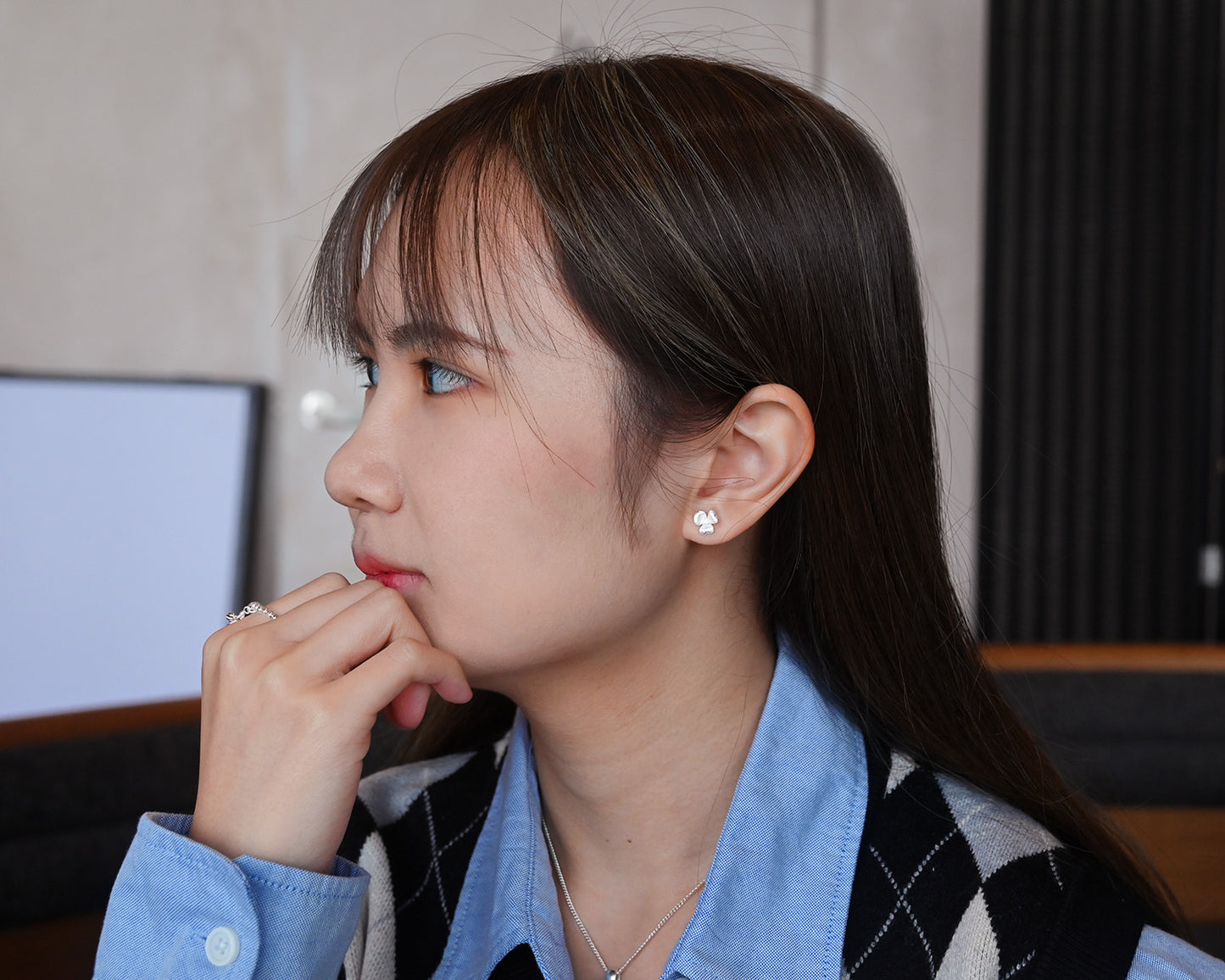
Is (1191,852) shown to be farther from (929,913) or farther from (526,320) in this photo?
(526,320)

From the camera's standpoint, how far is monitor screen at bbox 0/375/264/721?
8.94ft

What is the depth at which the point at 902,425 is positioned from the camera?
3.65 feet

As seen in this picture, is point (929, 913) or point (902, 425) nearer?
point (929, 913)

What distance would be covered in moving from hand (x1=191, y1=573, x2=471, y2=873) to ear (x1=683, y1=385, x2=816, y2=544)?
10.3 inches

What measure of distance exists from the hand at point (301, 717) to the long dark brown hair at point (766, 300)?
0.73 ft

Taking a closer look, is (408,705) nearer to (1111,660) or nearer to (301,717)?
(301,717)

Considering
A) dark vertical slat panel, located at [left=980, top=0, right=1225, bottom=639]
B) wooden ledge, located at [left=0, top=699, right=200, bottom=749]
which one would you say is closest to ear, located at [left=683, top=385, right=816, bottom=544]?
wooden ledge, located at [left=0, top=699, right=200, bottom=749]

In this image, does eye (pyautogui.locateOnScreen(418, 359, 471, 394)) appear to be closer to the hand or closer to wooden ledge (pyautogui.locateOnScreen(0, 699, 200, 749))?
the hand

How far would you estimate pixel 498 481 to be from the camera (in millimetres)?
959

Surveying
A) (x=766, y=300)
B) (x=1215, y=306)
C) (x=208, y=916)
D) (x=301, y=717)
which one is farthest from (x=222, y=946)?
(x=1215, y=306)

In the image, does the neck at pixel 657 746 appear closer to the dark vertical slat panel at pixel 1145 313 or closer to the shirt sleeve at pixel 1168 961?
the shirt sleeve at pixel 1168 961

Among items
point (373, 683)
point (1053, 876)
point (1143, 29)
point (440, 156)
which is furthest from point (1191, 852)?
point (1143, 29)

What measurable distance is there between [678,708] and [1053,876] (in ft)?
1.16

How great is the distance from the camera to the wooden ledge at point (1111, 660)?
67.5 inches
